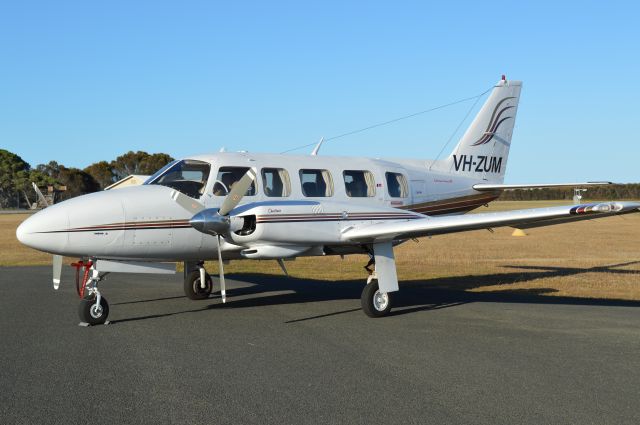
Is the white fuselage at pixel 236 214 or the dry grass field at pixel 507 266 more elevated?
the white fuselage at pixel 236 214

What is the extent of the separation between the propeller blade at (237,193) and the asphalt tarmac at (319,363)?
6.99 ft

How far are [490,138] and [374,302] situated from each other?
7.71 meters

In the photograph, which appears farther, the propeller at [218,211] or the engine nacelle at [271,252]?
the engine nacelle at [271,252]

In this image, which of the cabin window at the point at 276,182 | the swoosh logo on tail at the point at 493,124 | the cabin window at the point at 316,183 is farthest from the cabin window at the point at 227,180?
the swoosh logo on tail at the point at 493,124

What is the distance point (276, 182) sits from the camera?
14.4 meters

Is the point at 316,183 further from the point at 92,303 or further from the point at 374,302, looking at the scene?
the point at 92,303

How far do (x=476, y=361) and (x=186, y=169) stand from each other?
7.17 meters

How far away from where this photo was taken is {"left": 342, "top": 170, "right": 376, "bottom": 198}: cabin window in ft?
50.6

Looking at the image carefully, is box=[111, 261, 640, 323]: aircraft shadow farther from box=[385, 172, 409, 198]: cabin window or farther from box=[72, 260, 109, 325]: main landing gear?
box=[385, 172, 409, 198]: cabin window

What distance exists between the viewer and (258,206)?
1284 cm

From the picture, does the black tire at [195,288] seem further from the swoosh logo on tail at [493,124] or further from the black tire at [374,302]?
the swoosh logo on tail at [493,124]

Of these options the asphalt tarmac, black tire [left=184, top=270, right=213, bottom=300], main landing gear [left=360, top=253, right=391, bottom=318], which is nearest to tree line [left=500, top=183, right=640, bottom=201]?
black tire [left=184, top=270, right=213, bottom=300]

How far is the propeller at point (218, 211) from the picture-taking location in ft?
40.8

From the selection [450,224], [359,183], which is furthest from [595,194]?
[450,224]
